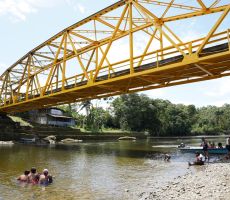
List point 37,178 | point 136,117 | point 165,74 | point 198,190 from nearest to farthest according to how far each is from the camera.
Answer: point 198,190, point 37,178, point 165,74, point 136,117

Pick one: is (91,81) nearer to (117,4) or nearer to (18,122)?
(117,4)

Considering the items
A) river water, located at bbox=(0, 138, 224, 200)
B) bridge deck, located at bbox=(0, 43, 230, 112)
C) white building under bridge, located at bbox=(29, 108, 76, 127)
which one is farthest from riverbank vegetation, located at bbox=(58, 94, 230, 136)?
river water, located at bbox=(0, 138, 224, 200)

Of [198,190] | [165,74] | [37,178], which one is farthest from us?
[165,74]

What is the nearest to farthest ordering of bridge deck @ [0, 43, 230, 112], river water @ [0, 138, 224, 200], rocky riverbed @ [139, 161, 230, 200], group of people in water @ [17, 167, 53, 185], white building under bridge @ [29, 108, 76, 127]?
rocky riverbed @ [139, 161, 230, 200] → river water @ [0, 138, 224, 200] → group of people in water @ [17, 167, 53, 185] → bridge deck @ [0, 43, 230, 112] → white building under bridge @ [29, 108, 76, 127]

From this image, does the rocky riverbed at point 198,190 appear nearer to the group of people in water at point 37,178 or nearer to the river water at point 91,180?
the river water at point 91,180

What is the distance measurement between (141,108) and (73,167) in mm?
84687

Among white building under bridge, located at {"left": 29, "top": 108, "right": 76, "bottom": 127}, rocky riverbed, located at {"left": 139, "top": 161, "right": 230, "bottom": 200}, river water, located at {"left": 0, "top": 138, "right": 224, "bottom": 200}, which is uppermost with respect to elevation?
white building under bridge, located at {"left": 29, "top": 108, "right": 76, "bottom": 127}

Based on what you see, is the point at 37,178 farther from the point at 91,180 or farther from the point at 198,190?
the point at 198,190

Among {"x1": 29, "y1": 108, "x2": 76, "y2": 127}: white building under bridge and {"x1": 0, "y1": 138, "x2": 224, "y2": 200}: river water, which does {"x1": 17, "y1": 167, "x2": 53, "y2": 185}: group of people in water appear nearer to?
Result: {"x1": 0, "y1": 138, "x2": 224, "y2": 200}: river water

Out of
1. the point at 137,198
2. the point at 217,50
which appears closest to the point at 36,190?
the point at 137,198

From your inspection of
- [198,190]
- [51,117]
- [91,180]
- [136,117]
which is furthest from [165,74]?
[136,117]

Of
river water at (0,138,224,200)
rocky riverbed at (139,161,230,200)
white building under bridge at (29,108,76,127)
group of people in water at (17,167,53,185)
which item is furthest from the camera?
white building under bridge at (29,108,76,127)

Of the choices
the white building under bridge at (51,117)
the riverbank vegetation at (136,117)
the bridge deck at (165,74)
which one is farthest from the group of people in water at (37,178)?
the riverbank vegetation at (136,117)

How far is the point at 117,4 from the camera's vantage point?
33.1m
